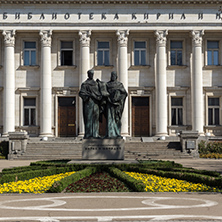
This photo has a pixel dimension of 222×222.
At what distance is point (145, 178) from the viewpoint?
16.5 meters

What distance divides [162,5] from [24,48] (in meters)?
14.6

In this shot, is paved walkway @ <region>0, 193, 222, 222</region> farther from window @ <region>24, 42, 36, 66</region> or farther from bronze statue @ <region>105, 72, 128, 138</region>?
window @ <region>24, 42, 36, 66</region>

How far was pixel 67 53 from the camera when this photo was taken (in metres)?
46.9

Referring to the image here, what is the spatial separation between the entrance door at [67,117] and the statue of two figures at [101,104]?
23.0 m

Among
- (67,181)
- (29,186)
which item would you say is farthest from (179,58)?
(29,186)

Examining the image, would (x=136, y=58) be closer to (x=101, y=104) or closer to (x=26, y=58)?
(x=26, y=58)

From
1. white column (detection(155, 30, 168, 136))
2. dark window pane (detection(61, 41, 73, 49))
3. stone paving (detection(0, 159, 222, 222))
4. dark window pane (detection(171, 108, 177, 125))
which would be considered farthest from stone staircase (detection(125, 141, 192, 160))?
stone paving (detection(0, 159, 222, 222))


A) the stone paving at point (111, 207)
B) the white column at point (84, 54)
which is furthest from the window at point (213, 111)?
the stone paving at point (111, 207)

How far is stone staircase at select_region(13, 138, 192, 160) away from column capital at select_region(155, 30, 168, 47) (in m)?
11.6

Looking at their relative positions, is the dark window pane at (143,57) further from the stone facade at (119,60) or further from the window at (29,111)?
the window at (29,111)

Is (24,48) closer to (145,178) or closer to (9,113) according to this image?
(9,113)

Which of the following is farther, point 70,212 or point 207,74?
point 207,74

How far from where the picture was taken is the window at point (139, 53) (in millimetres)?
46969

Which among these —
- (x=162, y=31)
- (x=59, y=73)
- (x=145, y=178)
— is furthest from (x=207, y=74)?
(x=145, y=178)
